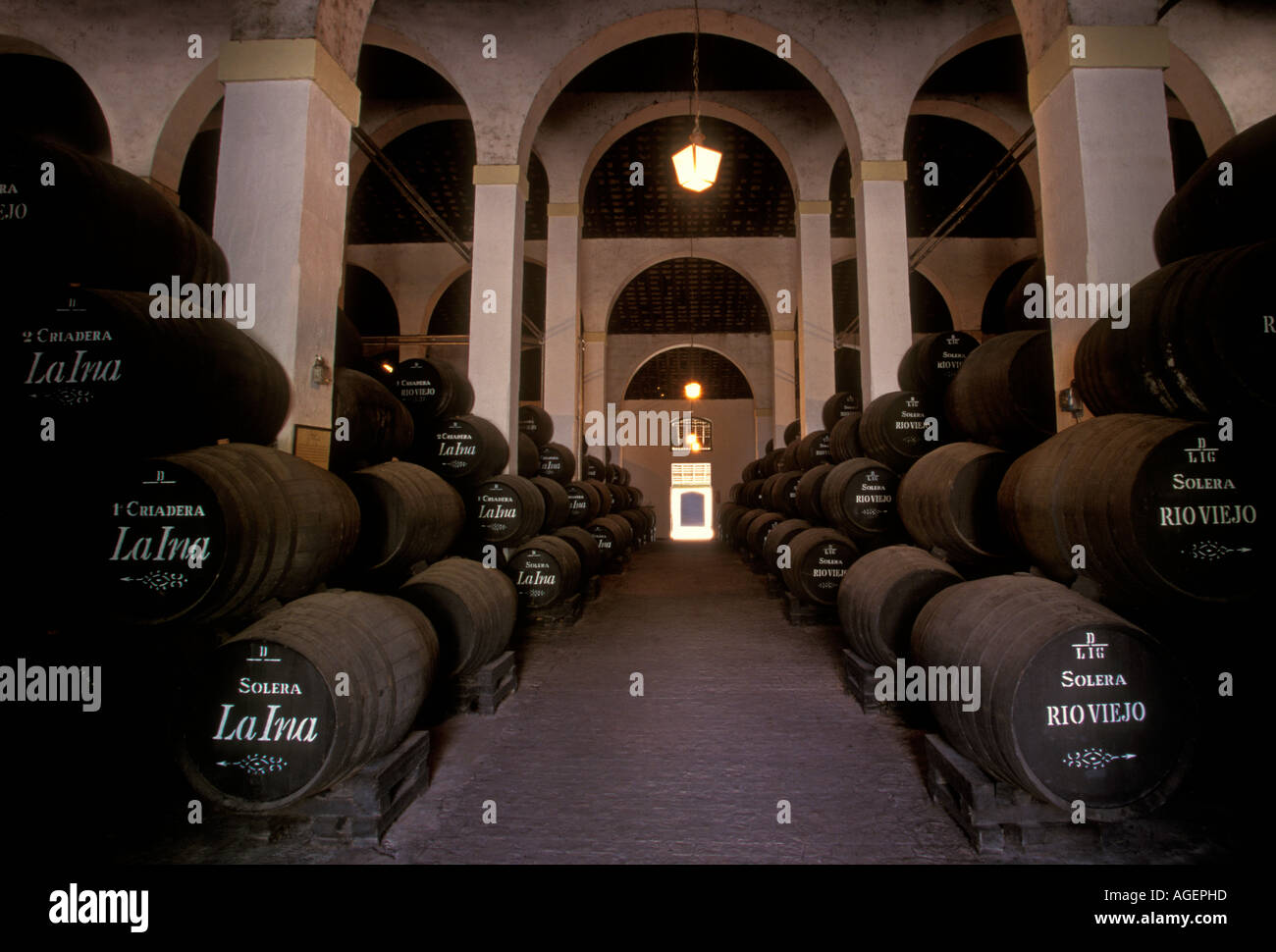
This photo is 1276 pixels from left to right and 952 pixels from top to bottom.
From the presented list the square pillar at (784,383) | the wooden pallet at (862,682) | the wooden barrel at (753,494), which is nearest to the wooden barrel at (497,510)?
the wooden pallet at (862,682)

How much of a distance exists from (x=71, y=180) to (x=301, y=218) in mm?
1533

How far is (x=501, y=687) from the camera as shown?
414cm

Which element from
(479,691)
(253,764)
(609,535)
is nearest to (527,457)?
(609,535)

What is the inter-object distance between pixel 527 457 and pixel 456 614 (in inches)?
146

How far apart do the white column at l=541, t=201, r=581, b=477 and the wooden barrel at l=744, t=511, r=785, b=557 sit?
3212mm

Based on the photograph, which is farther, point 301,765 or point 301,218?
point 301,218

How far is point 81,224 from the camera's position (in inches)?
103

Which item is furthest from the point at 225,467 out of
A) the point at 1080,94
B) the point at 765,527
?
the point at 765,527

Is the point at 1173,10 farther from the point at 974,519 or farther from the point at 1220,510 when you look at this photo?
the point at 1220,510

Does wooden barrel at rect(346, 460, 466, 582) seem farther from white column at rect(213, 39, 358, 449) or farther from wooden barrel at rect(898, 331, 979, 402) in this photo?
wooden barrel at rect(898, 331, 979, 402)

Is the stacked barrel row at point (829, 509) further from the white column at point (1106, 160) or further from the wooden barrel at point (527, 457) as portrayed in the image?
the wooden barrel at point (527, 457)

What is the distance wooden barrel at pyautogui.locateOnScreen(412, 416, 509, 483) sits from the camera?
5695mm

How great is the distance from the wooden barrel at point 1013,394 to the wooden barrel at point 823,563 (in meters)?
1.70

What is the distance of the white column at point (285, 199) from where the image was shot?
3.96 m
